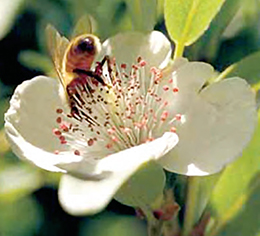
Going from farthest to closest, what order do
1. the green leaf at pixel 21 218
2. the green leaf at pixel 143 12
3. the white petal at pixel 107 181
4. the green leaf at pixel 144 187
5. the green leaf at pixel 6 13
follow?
the green leaf at pixel 21 218
the green leaf at pixel 6 13
the green leaf at pixel 143 12
the green leaf at pixel 144 187
the white petal at pixel 107 181

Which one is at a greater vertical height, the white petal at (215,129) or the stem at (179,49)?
the stem at (179,49)

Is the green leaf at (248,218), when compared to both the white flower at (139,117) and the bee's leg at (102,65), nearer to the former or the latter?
Result: the white flower at (139,117)

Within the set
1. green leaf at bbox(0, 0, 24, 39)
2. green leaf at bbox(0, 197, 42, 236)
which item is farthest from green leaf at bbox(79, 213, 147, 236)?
green leaf at bbox(0, 0, 24, 39)

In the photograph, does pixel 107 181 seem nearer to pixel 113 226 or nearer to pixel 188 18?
pixel 188 18

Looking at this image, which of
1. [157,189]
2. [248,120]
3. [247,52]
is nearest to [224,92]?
[248,120]

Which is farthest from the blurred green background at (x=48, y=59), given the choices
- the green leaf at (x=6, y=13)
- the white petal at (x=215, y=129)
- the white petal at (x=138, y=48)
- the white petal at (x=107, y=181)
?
the white petal at (x=107, y=181)

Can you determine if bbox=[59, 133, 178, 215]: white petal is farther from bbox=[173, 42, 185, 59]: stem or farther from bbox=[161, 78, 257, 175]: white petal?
bbox=[173, 42, 185, 59]: stem
